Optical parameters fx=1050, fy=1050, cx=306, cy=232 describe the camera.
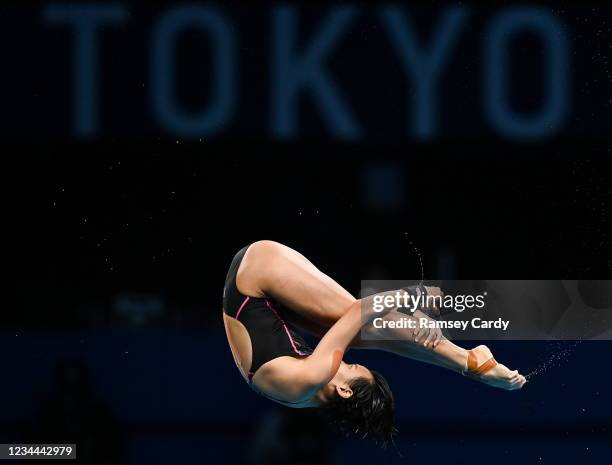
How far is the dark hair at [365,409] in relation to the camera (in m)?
4.35

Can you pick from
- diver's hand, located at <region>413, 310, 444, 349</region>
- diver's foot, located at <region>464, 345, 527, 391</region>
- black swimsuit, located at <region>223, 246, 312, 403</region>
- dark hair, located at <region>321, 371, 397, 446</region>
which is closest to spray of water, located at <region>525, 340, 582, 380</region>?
diver's foot, located at <region>464, 345, 527, 391</region>

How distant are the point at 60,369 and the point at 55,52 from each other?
1.88m

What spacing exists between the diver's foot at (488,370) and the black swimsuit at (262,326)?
70 centimetres

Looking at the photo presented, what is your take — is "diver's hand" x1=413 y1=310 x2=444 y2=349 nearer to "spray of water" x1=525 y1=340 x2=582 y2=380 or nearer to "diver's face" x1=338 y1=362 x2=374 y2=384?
"diver's face" x1=338 y1=362 x2=374 y2=384

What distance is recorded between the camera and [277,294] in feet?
14.6

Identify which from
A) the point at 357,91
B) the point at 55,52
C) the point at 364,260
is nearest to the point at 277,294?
the point at 364,260

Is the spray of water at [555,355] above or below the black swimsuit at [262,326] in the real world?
below

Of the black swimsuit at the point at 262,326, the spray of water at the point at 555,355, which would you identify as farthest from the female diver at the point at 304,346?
the spray of water at the point at 555,355

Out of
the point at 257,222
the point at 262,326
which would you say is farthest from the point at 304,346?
the point at 257,222

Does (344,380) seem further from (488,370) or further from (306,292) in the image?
(488,370)

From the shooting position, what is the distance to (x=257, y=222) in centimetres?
625

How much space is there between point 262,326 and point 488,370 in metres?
0.97

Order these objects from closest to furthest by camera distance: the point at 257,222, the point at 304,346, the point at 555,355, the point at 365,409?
the point at 365,409 → the point at 304,346 → the point at 555,355 → the point at 257,222

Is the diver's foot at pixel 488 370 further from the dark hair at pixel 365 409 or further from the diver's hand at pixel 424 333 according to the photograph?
the dark hair at pixel 365 409
